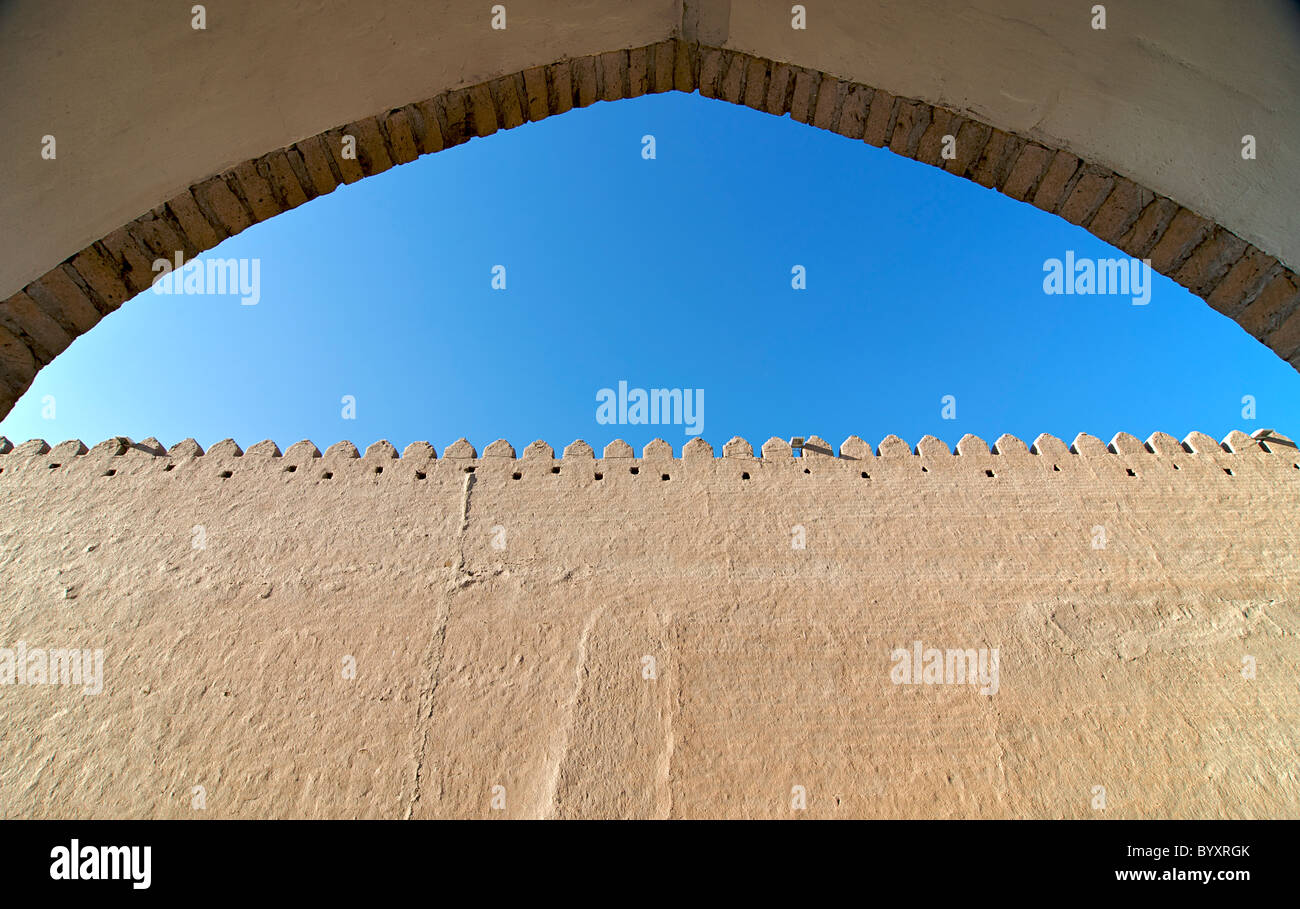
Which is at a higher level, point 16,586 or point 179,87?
point 179,87

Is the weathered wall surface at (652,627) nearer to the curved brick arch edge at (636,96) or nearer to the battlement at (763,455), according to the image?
the battlement at (763,455)

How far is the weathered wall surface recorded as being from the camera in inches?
201

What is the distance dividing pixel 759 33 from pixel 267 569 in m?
5.64

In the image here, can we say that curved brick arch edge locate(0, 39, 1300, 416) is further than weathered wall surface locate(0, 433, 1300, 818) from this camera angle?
No

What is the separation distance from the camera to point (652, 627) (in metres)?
5.74

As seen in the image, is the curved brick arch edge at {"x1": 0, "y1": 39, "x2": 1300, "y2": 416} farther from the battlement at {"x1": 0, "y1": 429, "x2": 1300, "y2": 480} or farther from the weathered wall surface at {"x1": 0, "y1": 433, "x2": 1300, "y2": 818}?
the battlement at {"x1": 0, "y1": 429, "x2": 1300, "y2": 480}

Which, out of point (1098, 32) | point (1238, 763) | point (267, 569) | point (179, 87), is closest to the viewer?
point (179, 87)

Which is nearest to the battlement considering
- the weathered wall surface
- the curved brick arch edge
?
the weathered wall surface

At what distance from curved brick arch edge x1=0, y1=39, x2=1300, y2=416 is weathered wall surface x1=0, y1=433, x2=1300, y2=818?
12.0 feet

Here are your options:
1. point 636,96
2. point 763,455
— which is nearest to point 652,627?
point 763,455

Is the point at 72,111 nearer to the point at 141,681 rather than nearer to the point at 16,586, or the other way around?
the point at 141,681

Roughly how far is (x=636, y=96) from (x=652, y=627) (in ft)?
13.0

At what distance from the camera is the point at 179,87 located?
253cm
